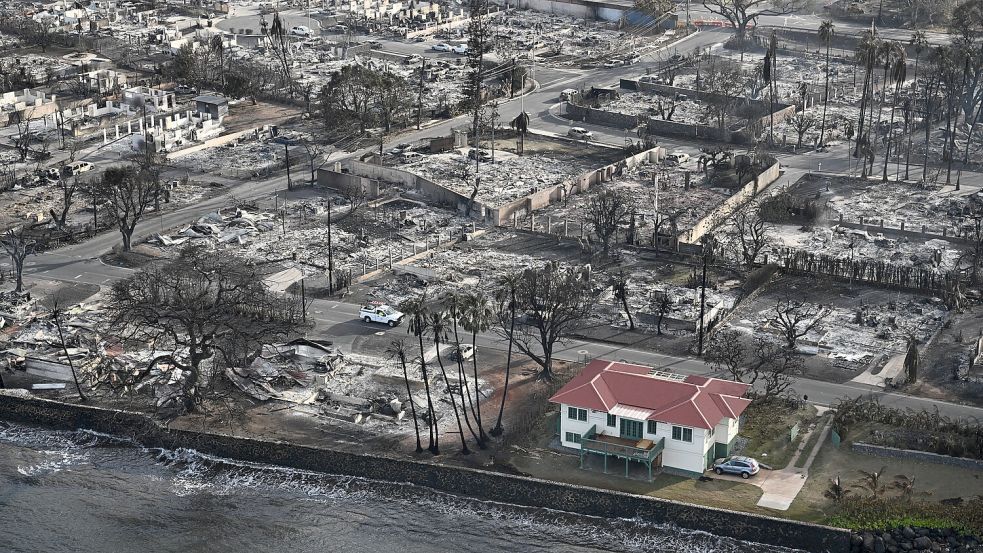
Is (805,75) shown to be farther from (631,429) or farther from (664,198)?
(631,429)

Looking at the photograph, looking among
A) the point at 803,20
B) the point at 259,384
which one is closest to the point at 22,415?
the point at 259,384

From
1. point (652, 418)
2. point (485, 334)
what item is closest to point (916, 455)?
point (652, 418)

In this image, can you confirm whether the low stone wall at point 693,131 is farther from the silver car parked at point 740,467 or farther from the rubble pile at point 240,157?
the silver car parked at point 740,467

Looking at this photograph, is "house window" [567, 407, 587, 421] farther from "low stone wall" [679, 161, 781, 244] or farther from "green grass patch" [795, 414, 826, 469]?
"low stone wall" [679, 161, 781, 244]

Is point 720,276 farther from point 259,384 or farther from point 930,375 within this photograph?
point 259,384

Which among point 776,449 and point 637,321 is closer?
point 776,449

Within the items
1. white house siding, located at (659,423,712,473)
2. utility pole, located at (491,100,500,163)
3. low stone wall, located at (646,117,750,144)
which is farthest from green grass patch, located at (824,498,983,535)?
low stone wall, located at (646,117,750,144)
